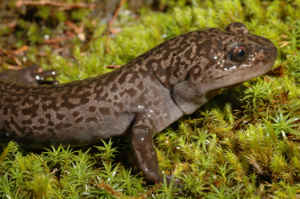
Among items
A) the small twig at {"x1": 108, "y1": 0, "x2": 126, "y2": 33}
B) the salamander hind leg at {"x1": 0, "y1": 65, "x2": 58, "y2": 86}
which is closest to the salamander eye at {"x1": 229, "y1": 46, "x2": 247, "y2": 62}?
the salamander hind leg at {"x1": 0, "y1": 65, "x2": 58, "y2": 86}

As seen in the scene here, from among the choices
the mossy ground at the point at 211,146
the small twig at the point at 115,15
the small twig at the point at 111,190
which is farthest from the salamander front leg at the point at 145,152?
the small twig at the point at 115,15

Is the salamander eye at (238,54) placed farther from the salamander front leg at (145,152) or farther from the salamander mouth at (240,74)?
A: the salamander front leg at (145,152)

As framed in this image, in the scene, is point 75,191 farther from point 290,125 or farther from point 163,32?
point 163,32

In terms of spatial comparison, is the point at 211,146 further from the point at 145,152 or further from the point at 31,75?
the point at 31,75

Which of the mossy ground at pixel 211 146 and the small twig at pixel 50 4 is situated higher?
the small twig at pixel 50 4

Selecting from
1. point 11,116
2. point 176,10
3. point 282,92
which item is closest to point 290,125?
point 282,92

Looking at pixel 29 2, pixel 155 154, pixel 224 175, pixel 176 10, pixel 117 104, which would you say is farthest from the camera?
pixel 29 2

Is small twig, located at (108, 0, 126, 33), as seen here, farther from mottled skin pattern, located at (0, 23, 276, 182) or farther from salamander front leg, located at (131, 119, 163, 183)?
salamander front leg, located at (131, 119, 163, 183)
